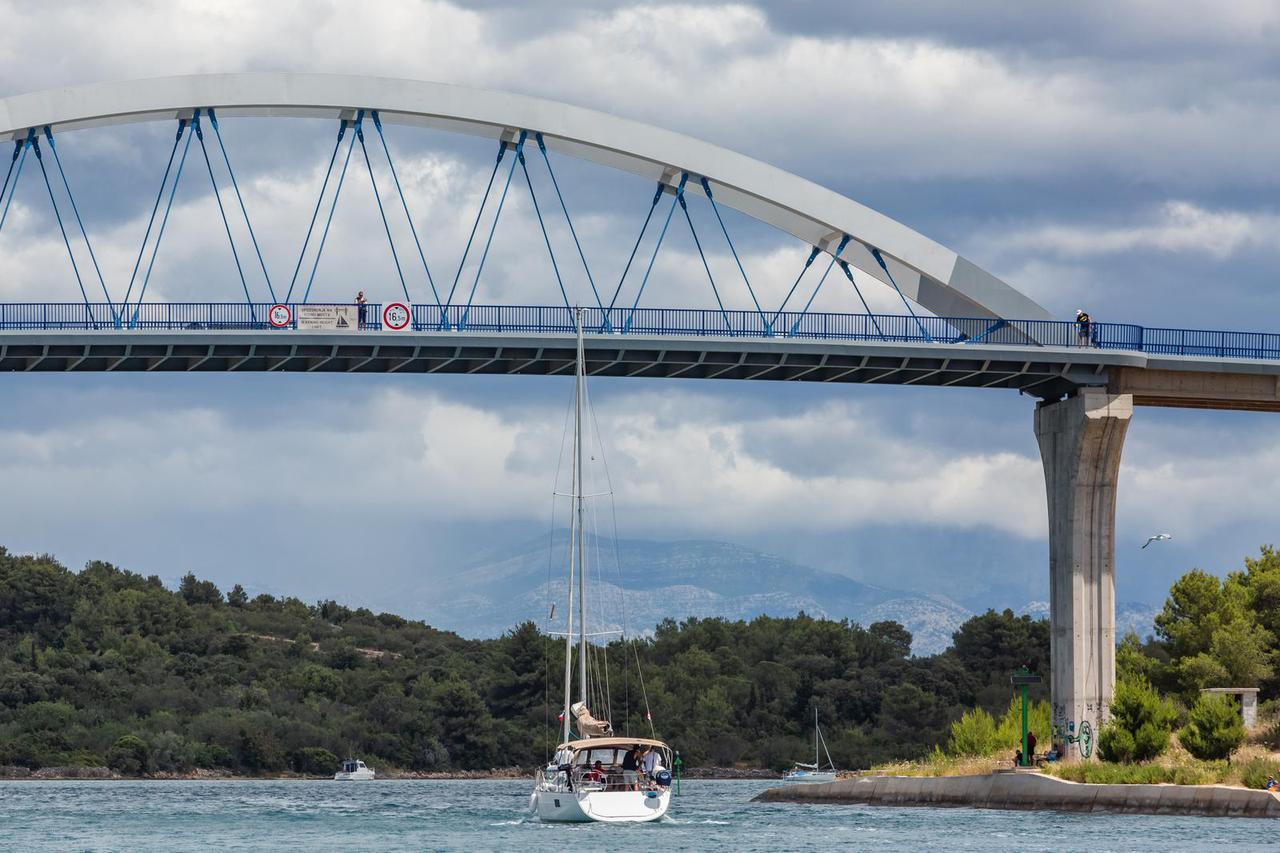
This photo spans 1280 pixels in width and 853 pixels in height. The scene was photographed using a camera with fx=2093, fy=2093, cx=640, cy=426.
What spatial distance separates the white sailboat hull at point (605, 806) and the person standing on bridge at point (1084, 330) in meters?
20.3

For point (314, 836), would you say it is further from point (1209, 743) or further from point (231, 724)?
point (231, 724)

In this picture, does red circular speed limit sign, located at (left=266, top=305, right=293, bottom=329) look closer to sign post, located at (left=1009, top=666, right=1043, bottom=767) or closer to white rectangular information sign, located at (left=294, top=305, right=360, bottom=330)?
white rectangular information sign, located at (left=294, top=305, right=360, bottom=330)

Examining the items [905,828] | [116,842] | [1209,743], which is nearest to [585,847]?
[905,828]

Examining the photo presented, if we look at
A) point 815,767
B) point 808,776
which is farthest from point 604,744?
point 815,767

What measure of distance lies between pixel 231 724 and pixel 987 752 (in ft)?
247

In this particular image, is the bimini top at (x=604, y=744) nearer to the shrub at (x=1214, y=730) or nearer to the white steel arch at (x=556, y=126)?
the shrub at (x=1214, y=730)

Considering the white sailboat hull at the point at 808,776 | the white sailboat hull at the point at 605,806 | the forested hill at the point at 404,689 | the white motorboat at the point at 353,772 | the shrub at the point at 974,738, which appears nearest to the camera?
the white sailboat hull at the point at 605,806

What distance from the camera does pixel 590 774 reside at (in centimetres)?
6012

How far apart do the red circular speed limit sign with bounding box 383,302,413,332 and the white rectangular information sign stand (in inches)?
37.8

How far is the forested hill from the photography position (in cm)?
13225

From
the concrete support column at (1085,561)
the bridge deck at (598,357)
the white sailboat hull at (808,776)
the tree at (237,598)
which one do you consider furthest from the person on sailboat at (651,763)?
the tree at (237,598)

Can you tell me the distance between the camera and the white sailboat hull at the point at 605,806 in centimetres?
5956

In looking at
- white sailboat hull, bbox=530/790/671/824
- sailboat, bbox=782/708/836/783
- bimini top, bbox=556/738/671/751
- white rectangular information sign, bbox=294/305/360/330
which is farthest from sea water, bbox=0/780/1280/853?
sailboat, bbox=782/708/836/783

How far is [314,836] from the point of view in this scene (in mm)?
61031
